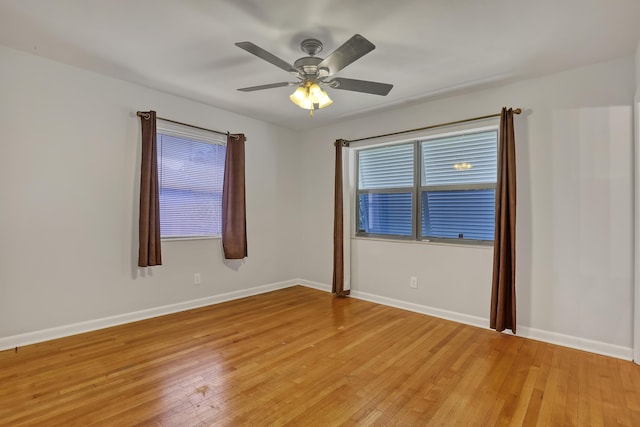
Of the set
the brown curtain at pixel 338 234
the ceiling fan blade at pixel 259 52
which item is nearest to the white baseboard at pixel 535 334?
the brown curtain at pixel 338 234

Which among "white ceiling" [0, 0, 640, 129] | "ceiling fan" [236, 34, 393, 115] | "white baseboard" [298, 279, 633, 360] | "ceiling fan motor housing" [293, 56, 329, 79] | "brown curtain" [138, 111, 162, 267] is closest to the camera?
"white ceiling" [0, 0, 640, 129]

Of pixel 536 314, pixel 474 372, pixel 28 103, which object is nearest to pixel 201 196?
pixel 28 103

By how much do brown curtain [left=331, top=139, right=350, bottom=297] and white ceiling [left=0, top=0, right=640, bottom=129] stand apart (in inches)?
54.7

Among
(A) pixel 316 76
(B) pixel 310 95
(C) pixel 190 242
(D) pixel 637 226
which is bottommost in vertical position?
(C) pixel 190 242

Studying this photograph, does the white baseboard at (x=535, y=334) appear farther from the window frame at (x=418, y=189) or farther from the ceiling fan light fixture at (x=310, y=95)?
the ceiling fan light fixture at (x=310, y=95)

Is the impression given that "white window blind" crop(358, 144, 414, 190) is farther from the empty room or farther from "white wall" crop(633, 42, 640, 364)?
"white wall" crop(633, 42, 640, 364)

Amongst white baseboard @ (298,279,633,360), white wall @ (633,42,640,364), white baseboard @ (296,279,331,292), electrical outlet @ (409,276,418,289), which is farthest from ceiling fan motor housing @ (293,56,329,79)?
white baseboard @ (296,279,331,292)

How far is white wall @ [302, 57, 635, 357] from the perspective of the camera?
106 inches

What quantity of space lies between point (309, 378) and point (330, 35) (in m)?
2.49

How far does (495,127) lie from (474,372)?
7.88 ft

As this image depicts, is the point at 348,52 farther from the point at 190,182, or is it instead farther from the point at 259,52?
the point at 190,182

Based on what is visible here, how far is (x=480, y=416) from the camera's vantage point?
1861mm

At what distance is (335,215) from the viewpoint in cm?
448

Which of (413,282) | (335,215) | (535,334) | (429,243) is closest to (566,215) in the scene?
(535,334)
